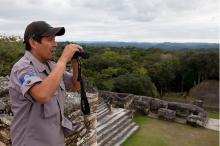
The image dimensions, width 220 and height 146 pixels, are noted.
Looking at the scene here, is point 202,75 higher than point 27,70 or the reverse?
the reverse

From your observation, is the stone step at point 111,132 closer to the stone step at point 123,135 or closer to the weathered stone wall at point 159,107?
the stone step at point 123,135

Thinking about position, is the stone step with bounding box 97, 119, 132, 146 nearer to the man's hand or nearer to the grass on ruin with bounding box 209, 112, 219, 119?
the grass on ruin with bounding box 209, 112, 219, 119

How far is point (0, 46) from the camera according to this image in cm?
1648

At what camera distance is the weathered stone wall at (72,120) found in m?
2.94

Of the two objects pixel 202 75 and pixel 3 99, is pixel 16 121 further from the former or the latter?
pixel 202 75

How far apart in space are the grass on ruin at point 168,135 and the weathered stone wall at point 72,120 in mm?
7354

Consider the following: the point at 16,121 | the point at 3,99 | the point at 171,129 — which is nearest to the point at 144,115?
the point at 171,129

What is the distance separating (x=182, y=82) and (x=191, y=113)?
17033 millimetres

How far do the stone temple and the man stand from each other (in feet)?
3.36

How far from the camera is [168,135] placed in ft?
40.0

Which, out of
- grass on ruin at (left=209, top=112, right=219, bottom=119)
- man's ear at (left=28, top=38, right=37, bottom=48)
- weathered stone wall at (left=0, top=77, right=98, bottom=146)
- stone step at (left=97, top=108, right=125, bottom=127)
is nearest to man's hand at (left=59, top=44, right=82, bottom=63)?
man's ear at (left=28, top=38, right=37, bottom=48)

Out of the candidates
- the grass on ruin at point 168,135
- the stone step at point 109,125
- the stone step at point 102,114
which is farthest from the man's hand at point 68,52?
the stone step at point 102,114

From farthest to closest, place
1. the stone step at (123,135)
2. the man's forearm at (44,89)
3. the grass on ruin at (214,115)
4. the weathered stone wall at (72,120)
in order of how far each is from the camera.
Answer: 1. the grass on ruin at (214,115)
2. the stone step at (123,135)
3. the weathered stone wall at (72,120)
4. the man's forearm at (44,89)

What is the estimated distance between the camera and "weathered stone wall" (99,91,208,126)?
14391mm
